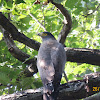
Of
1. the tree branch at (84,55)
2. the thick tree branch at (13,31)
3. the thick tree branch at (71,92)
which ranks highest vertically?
the thick tree branch at (13,31)

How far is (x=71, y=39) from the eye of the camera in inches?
248

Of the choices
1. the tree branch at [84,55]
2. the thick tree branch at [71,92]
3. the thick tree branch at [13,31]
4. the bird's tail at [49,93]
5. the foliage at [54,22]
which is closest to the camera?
the bird's tail at [49,93]

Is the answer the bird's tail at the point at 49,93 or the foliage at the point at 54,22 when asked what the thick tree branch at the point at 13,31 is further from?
the bird's tail at the point at 49,93

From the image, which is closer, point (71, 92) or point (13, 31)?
point (71, 92)

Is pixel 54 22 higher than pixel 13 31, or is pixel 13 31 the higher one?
pixel 54 22

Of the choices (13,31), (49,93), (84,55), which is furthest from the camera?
(84,55)

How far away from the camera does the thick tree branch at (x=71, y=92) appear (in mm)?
2961

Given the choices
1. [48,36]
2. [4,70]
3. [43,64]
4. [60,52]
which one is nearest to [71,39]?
[48,36]

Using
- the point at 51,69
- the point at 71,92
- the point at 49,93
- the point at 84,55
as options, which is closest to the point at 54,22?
the point at 84,55

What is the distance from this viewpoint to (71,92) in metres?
3.10

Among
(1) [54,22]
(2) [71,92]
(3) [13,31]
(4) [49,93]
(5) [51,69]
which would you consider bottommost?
(2) [71,92]

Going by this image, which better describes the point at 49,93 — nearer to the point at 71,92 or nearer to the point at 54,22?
the point at 71,92

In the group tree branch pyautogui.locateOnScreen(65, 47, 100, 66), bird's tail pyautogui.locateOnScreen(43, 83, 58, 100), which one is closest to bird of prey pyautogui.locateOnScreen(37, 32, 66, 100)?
bird's tail pyautogui.locateOnScreen(43, 83, 58, 100)

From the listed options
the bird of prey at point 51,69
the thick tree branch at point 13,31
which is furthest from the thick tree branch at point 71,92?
the thick tree branch at point 13,31
